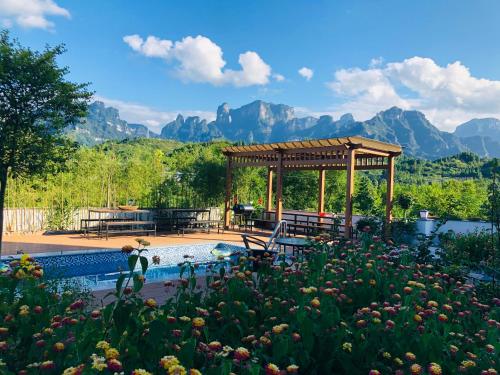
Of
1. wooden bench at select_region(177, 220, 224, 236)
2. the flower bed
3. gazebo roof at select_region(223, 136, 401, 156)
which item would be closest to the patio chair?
the flower bed

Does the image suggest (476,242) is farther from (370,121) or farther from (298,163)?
(370,121)

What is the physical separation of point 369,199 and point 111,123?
16755 centimetres

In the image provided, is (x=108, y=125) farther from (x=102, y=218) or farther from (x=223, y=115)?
(x=102, y=218)

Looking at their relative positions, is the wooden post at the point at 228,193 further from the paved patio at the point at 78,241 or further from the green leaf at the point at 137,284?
the green leaf at the point at 137,284

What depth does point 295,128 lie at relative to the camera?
14938 centimetres

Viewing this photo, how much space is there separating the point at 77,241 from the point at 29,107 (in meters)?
3.91

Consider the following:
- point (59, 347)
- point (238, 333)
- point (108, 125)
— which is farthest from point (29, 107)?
point (108, 125)

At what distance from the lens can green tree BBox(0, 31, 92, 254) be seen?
6.92 meters

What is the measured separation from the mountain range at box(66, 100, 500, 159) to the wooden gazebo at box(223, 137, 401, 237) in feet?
309

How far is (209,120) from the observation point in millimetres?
164000

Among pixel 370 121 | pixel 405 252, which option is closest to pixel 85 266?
pixel 405 252

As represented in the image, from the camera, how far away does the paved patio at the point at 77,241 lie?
28.8 feet

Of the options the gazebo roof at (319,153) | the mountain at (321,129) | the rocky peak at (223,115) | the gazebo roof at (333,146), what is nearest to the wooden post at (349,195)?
the gazebo roof at (319,153)

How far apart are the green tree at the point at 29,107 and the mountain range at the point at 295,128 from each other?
10143cm
